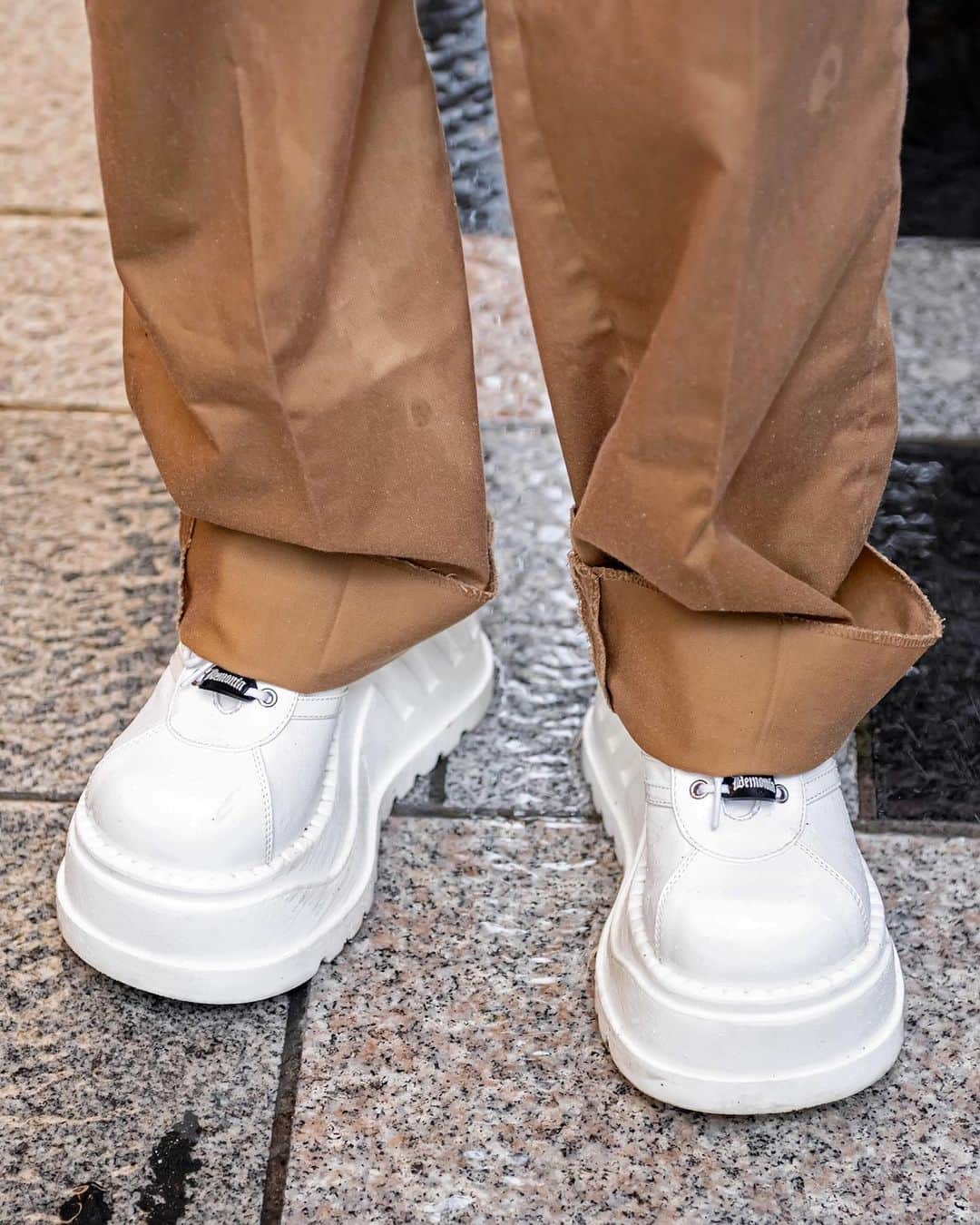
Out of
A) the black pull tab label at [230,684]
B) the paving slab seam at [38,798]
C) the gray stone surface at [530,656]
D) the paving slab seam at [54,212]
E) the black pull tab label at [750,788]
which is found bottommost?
the paving slab seam at [38,798]

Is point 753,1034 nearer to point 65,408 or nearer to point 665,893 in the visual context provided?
point 665,893

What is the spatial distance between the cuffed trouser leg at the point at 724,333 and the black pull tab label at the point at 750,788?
0.01m

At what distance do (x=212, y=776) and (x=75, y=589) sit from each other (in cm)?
42

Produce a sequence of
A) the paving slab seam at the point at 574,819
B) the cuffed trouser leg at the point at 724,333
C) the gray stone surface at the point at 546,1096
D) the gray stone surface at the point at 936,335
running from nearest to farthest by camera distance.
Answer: the cuffed trouser leg at the point at 724,333
the gray stone surface at the point at 546,1096
the paving slab seam at the point at 574,819
the gray stone surface at the point at 936,335

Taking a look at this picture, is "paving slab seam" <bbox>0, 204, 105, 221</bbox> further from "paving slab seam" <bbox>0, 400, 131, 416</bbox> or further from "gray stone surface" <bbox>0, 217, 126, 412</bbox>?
"paving slab seam" <bbox>0, 400, 131, 416</bbox>

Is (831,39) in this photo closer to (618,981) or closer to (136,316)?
(136,316)

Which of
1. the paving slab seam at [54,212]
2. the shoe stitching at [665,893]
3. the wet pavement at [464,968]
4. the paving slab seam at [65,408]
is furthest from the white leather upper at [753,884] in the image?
the paving slab seam at [54,212]

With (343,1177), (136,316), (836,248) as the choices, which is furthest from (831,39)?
(343,1177)

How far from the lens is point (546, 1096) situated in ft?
2.82

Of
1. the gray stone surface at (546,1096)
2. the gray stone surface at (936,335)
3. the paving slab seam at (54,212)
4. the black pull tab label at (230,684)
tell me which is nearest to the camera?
the gray stone surface at (546,1096)

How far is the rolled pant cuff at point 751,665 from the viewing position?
32.5 inches

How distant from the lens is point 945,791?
1.07 meters

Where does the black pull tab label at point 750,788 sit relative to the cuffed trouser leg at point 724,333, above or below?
below

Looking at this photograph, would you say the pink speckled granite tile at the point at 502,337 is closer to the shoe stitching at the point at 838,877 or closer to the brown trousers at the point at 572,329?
the brown trousers at the point at 572,329
